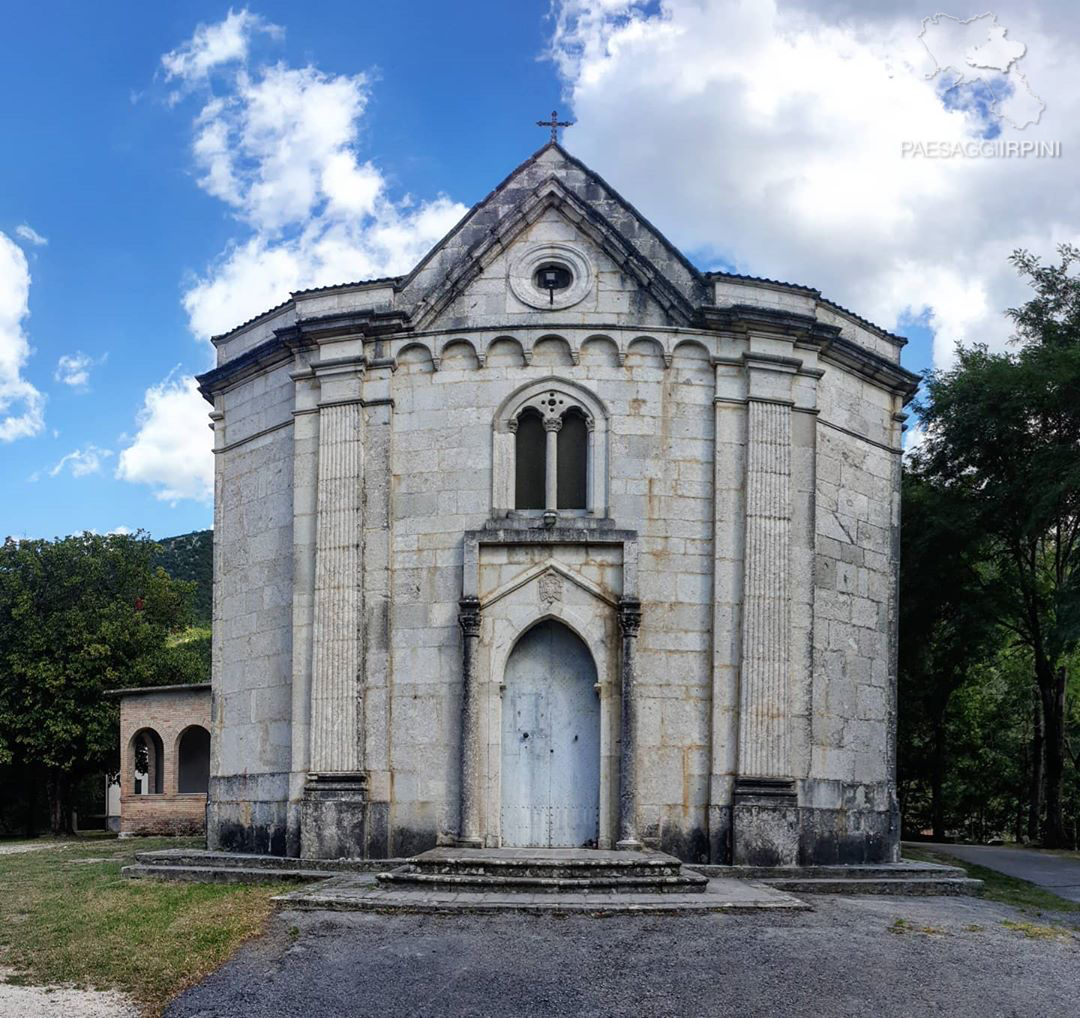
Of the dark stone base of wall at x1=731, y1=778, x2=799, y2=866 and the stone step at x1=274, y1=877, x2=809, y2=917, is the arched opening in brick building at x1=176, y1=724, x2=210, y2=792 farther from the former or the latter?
the stone step at x1=274, y1=877, x2=809, y2=917

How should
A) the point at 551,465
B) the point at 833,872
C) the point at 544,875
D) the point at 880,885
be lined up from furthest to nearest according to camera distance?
the point at 551,465 < the point at 833,872 < the point at 880,885 < the point at 544,875

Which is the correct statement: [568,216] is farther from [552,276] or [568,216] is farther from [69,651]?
[69,651]

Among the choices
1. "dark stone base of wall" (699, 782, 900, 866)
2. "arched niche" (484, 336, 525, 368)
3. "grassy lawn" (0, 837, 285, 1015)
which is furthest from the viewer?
"arched niche" (484, 336, 525, 368)

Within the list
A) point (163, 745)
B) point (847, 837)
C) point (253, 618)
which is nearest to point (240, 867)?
point (253, 618)

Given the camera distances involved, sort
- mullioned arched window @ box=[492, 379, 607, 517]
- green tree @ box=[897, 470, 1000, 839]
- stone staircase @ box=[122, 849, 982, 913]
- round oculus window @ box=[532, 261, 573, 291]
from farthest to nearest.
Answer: green tree @ box=[897, 470, 1000, 839]
round oculus window @ box=[532, 261, 573, 291]
mullioned arched window @ box=[492, 379, 607, 517]
stone staircase @ box=[122, 849, 982, 913]

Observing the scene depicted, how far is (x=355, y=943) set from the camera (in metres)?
11.3

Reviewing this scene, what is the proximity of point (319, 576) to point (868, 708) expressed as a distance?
8.35 meters

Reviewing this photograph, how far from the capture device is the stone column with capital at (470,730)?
16734mm

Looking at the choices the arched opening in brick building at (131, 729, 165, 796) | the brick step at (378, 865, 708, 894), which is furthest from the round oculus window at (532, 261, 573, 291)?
the arched opening in brick building at (131, 729, 165, 796)

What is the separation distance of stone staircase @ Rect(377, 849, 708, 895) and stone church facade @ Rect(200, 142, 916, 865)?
2.00 meters

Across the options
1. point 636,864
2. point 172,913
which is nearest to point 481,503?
point 636,864

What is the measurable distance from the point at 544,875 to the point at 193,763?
2747 centimetres

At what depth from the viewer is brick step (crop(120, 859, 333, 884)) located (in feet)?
53.6

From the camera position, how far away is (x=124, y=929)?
12.4m
